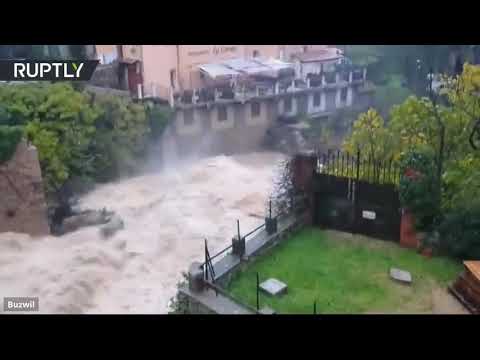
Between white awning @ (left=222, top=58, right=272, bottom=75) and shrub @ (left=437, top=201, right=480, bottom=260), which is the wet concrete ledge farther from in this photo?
white awning @ (left=222, top=58, right=272, bottom=75)

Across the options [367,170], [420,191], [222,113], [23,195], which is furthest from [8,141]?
[222,113]

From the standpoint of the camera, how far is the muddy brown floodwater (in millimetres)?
7461

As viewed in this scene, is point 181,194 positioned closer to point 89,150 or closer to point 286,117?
point 89,150

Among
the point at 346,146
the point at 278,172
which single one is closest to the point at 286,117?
the point at 278,172

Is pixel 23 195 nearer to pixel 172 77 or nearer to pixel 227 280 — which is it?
pixel 227 280

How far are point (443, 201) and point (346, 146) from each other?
226cm

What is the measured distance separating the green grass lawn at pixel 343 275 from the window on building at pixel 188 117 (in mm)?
7969

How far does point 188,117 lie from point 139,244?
19.9 ft

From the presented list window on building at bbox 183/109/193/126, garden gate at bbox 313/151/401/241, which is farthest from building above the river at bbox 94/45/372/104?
garden gate at bbox 313/151/401/241

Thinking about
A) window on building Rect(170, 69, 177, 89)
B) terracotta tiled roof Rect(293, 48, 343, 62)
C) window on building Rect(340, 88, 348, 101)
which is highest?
terracotta tiled roof Rect(293, 48, 343, 62)

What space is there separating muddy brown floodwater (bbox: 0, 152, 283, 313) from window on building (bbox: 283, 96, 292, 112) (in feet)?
11.9

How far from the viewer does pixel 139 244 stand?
929 centimetres

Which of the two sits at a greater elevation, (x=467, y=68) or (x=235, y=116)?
(x=467, y=68)

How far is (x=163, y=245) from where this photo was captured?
920 cm
